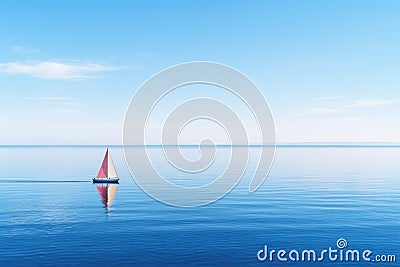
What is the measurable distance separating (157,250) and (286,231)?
73.9 feet

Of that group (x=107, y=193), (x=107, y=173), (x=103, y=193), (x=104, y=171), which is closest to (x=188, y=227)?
(x=107, y=193)

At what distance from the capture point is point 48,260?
156 feet

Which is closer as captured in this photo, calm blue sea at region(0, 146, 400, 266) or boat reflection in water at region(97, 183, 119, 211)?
calm blue sea at region(0, 146, 400, 266)

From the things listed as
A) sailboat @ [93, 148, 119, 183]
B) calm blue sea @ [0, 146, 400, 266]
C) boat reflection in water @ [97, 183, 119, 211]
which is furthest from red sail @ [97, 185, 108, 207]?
sailboat @ [93, 148, 119, 183]

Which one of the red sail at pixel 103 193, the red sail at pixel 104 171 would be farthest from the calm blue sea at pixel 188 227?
the red sail at pixel 104 171

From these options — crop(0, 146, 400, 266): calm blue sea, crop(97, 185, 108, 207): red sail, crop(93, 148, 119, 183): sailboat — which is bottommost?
crop(0, 146, 400, 266): calm blue sea

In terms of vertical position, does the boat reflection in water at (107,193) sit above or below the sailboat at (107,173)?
below

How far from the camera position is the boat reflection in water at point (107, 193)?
88.1 metres

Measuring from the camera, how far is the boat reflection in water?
88062 millimetres

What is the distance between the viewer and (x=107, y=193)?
103750 mm

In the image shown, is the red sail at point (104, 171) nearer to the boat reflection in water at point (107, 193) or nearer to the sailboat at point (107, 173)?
the sailboat at point (107, 173)

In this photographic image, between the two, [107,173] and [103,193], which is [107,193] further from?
[107,173]

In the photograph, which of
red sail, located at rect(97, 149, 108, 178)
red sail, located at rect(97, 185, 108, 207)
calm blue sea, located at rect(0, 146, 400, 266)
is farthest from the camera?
red sail, located at rect(97, 149, 108, 178)

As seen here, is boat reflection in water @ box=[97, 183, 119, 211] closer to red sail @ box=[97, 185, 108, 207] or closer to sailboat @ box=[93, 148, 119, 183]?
red sail @ box=[97, 185, 108, 207]
